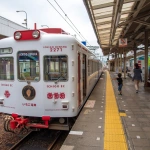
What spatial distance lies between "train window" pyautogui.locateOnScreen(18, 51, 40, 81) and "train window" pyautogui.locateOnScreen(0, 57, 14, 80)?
0.81 ft

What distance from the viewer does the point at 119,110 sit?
6207 millimetres

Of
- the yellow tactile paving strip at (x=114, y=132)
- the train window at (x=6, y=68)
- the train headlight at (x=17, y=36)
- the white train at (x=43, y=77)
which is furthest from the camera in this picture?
the train window at (x=6, y=68)

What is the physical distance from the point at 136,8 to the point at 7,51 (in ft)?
17.8

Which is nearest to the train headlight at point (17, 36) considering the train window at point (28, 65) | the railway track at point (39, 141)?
the train window at point (28, 65)

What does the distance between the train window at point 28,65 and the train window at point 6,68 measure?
0.25 m

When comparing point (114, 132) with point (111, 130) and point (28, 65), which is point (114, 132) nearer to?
point (111, 130)

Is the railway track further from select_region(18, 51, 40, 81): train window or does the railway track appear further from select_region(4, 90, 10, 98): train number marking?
select_region(18, 51, 40, 81): train window

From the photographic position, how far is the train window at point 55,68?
14.2 feet

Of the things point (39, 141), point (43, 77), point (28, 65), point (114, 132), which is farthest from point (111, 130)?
point (28, 65)

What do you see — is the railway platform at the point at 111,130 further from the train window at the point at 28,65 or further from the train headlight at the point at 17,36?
the train headlight at the point at 17,36

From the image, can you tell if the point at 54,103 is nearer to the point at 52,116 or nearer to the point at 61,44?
the point at 52,116

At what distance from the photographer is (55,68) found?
4352 millimetres

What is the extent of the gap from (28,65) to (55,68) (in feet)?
2.23

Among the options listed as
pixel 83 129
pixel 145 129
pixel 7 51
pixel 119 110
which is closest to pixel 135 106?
pixel 119 110
